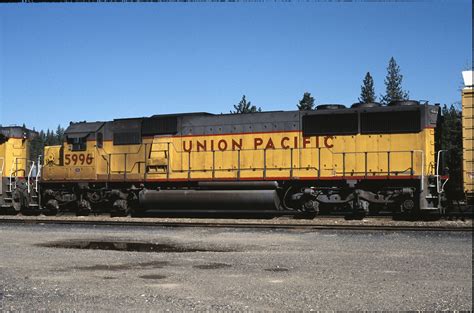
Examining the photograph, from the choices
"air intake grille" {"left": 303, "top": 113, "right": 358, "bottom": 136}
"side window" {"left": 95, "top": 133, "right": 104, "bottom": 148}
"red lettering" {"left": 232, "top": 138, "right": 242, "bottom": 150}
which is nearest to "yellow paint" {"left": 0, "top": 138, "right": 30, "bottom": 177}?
"side window" {"left": 95, "top": 133, "right": 104, "bottom": 148}

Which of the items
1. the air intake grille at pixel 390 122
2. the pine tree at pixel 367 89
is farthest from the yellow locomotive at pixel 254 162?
the pine tree at pixel 367 89

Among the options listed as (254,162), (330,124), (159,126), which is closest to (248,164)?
(254,162)

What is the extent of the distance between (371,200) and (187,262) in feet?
32.2

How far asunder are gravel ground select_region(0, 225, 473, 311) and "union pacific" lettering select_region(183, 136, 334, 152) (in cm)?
622

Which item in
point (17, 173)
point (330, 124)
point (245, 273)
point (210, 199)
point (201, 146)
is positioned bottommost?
point (245, 273)

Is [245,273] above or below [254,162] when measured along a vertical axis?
below

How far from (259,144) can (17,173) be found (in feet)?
36.4

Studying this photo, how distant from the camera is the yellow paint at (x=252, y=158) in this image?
690 inches

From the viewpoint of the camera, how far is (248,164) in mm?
19156

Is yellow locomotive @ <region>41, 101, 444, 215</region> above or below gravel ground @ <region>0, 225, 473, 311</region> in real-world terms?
above

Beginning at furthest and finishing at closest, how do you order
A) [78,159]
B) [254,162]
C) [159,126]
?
[78,159]
[159,126]
[254,162]

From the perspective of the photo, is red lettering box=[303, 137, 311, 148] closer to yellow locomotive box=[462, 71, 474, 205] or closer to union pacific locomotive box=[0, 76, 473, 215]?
union pacific locomotive box=[0, 76, 473, 215]

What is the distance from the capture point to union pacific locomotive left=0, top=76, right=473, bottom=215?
1734cm

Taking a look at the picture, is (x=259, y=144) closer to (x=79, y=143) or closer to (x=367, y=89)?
(x=79, y=143)
